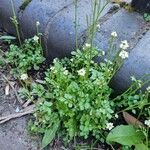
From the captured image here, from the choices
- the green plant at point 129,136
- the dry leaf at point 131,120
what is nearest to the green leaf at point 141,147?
the green plant at point 129,136

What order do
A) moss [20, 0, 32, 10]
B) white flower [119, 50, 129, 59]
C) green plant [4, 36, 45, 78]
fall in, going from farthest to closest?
1. moss [20, 0, 32, 10]
2. green plant [4, 36, 45, 78]
3. white flower [119, 50, 129, 59]

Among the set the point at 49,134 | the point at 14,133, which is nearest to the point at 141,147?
the point at 49,134

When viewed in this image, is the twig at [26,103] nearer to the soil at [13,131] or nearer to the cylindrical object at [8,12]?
the soil at [13,131]

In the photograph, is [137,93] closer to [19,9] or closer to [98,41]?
[98,41]

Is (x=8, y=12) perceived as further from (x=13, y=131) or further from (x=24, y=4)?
(x=13, y=131)

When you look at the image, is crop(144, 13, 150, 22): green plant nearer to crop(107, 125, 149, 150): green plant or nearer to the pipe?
the pipe

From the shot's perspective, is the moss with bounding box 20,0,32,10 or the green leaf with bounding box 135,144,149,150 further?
the moss with bounding box 20,0,32,10

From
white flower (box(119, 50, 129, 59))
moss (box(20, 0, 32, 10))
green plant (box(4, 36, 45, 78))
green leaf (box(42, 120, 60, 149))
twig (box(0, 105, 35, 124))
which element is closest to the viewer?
white flower (box(119, 50, 129, 59))

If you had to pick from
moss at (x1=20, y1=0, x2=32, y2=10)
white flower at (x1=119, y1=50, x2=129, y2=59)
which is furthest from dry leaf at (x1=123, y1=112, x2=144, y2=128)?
moss at (x1=20, y1=0, x2=32, y2=10)

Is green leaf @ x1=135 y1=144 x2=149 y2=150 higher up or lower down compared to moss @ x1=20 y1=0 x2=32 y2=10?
lower down
